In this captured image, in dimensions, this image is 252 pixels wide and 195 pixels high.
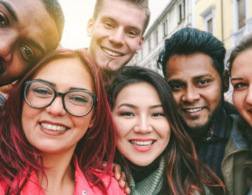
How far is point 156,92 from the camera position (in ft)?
8.20

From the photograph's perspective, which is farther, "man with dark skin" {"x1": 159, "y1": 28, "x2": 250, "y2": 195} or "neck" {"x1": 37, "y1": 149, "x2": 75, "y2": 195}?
"man with dark skin" {"x1": 159, "y1": 28, "x2": 250, "y2": 195}

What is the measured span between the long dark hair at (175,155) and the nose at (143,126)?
0.23 m

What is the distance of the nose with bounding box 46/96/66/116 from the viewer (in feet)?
5.84

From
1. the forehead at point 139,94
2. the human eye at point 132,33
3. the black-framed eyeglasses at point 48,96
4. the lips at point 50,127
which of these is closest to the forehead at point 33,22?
the black-framed eyeglasses at point 48,96

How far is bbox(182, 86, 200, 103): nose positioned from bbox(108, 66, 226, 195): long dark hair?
0.34 metres

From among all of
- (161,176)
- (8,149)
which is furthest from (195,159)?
(8,149)

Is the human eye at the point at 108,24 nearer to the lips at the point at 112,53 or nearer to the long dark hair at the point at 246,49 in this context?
the lips at the point at 112,53

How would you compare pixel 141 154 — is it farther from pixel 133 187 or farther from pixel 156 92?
pixel 156 92

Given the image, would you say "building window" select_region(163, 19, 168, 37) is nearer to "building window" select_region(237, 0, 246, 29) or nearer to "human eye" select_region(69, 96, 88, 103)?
"building window" select_region(237, 0, 246, 29)

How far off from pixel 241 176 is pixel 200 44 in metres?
1.47

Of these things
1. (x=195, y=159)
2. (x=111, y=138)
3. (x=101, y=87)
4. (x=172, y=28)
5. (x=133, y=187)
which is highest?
(x=172, y=28)

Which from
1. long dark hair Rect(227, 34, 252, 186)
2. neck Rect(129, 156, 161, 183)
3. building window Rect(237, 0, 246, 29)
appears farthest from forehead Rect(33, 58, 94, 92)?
building window Rect(237, 0, 246, 29)

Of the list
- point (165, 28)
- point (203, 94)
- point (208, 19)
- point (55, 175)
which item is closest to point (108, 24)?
point (203, 94)

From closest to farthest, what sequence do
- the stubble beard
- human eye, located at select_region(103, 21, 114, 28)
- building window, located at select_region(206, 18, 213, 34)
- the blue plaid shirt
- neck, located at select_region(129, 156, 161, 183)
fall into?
neck, located at select_region(129, 156, 161, 183) < the blue plaid shirt < the stubble beard < human eye, located at select_region(103, 21, 114, 28) < building window, located at select_region(206, 18, 213, 34)
